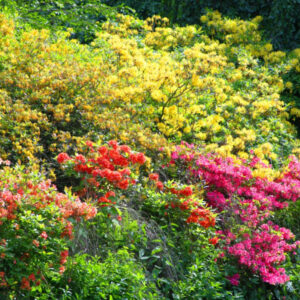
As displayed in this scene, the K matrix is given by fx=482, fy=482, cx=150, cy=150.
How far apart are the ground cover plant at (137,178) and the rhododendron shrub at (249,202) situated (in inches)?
0.6

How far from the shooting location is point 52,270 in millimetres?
3271

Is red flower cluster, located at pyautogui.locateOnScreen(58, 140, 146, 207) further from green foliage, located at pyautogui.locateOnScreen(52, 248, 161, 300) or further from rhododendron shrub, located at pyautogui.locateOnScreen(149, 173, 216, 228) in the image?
green foliage, located at pyautogui.locateOnScreen(52, 248, 161, 300)

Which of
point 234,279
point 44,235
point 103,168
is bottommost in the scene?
point 234,279

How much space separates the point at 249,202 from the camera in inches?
197

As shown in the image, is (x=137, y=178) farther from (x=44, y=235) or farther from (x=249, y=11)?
(x=249, y=11)

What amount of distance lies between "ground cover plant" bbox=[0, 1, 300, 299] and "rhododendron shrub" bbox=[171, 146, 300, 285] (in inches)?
0.6

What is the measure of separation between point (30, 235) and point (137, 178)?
5.61 ft

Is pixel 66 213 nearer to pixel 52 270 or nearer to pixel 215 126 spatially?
pixel 52 270

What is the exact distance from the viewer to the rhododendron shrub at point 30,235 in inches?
117

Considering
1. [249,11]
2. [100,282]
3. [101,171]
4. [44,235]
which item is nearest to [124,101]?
[101,171]

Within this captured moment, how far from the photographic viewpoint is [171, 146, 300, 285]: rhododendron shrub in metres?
4.17

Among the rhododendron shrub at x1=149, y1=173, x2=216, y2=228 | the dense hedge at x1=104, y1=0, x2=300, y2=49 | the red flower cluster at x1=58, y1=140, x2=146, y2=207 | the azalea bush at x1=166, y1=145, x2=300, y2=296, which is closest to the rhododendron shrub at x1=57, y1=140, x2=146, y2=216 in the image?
the red flower cluster at x1=58, y1=140, x2=146, y2=207

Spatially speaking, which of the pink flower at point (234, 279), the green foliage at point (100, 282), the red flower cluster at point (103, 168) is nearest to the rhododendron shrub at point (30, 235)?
the green foliage at point (100, 282)

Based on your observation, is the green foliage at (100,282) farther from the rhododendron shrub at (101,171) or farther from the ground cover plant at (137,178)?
the rhododendron shrub at (101,171)
